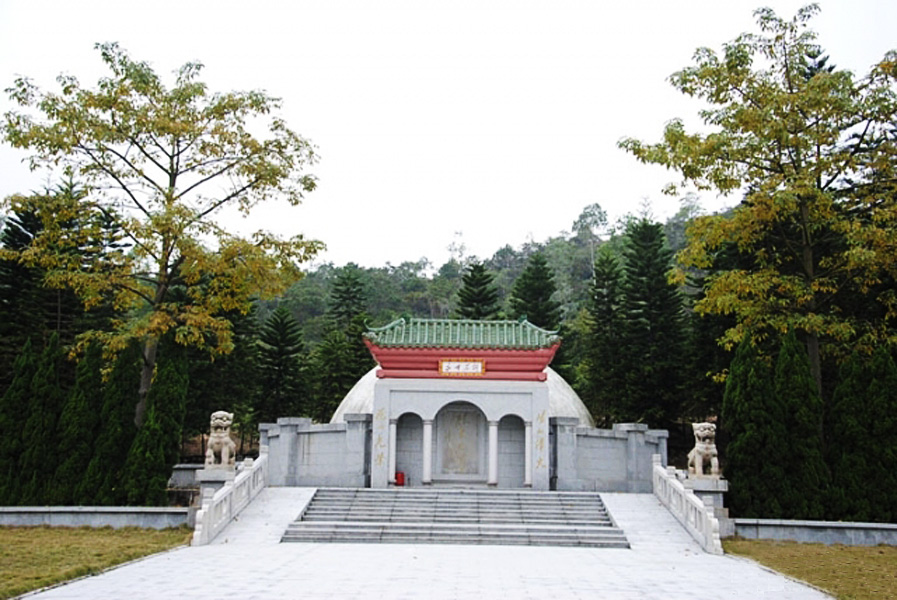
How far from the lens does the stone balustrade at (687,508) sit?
10.6 meters

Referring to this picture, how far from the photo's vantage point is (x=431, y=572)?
855 centimetres

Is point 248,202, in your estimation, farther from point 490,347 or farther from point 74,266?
point 490,347

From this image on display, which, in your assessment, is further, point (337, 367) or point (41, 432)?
point (337, 367)

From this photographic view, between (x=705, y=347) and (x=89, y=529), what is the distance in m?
16.1

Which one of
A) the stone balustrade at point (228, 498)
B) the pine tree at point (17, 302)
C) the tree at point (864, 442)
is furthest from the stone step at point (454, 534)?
the pine tree at point (17, 302)

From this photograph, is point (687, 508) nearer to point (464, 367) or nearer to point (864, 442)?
point (864, 442)

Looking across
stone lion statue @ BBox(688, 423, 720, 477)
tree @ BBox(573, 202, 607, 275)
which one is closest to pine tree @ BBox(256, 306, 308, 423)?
stone lion statue @ BBox(688, 423, 720, 477)

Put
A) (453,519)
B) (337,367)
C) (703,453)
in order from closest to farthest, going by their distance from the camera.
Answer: (453,519), (703,453), (337,367)

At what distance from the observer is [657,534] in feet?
37.6

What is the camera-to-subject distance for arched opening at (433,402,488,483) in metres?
15.3

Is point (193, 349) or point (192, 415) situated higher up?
point (193, 349)

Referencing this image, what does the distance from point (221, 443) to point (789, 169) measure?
1135 centimetres

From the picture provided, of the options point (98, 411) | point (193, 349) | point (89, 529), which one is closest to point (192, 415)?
point (193, 349)

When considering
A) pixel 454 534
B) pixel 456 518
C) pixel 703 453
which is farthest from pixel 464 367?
pixel 703 453
